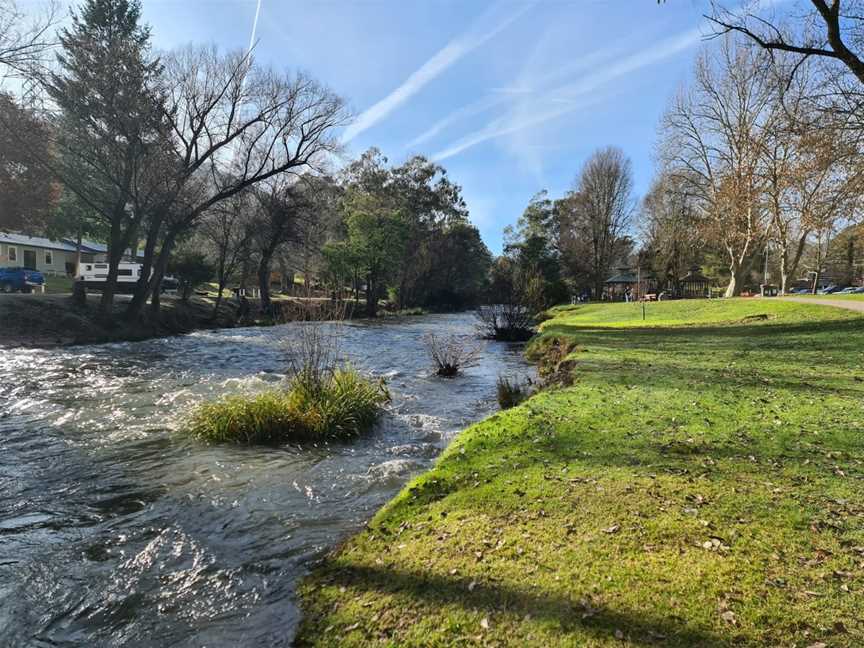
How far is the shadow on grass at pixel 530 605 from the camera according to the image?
2.50m

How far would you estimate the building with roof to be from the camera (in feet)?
146

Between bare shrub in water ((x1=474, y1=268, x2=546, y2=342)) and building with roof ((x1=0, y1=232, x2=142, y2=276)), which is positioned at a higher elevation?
building with roof ((x1=0, y1=232, x2=142, y2=276))

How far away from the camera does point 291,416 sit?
7.64 m

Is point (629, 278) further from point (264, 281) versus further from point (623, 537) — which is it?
point (623, 537)

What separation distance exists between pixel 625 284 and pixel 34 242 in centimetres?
6467

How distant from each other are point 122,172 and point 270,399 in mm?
19373

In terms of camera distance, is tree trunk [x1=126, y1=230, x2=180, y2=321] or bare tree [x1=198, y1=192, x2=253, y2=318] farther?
bare tree [x1=198, y1=192, x2=253, y2=318]

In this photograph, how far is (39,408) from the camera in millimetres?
9086

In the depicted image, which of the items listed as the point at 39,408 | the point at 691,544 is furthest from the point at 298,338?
the point at 691,544

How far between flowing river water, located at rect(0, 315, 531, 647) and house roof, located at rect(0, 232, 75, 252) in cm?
4406

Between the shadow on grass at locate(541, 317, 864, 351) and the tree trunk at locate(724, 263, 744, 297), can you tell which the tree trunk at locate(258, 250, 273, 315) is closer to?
the shadow on grass at locate(541, 317, 864, 351)

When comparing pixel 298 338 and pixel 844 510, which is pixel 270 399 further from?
pixel 844 510

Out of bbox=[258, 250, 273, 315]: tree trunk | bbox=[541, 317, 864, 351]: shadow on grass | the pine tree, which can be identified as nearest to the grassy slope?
bbox=[541, 317, 864, 351]: shadow on grass

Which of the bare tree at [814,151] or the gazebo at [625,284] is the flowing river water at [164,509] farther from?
the gazebo at [625,284]
